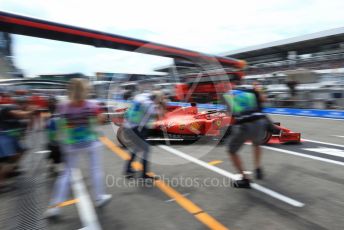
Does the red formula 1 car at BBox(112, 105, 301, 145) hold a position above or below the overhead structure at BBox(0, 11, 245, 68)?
below

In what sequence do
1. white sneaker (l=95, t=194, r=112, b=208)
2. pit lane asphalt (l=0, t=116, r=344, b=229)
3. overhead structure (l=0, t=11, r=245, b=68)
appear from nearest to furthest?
pit lane asphalt (l=0, t=116, r=344, b=229) < white sneaker (l=95, t=194, r=112, b=208) < overhead structure (l=0, t=11, r=245, b=68)

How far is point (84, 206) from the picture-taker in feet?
11.3

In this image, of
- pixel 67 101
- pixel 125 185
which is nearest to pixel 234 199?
pixel 125 185

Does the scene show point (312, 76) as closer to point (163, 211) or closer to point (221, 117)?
point (221, 117)

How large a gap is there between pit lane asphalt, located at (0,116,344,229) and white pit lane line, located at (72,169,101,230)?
0.07 metres

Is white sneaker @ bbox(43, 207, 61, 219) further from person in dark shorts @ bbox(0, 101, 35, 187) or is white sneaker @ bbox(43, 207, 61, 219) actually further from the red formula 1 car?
the red formula 1 car

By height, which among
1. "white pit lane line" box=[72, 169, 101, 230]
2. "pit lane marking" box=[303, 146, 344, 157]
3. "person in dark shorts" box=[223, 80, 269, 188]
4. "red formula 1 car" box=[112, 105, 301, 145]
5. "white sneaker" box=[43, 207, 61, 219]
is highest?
"person in dark shorts" box=[223, 80, 269, 188]

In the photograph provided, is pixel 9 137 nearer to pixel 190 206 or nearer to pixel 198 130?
pixel 190 206

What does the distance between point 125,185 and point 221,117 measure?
3.57 metres

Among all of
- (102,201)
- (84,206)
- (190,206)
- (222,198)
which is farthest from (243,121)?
(84,206)

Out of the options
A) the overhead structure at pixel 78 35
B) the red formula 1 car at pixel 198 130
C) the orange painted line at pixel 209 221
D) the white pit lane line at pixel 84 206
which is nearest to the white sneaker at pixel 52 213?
the white pit lane line at pixel 84 206

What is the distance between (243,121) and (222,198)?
1172mm

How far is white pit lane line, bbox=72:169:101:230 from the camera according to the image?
2.99 meters

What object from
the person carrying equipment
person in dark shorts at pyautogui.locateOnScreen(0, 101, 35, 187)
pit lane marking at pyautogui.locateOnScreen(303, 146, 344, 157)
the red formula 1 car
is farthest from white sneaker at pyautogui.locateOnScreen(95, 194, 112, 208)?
pit lane marking at pyautogui.locateOnScreen(303, 146, 344, 157)
